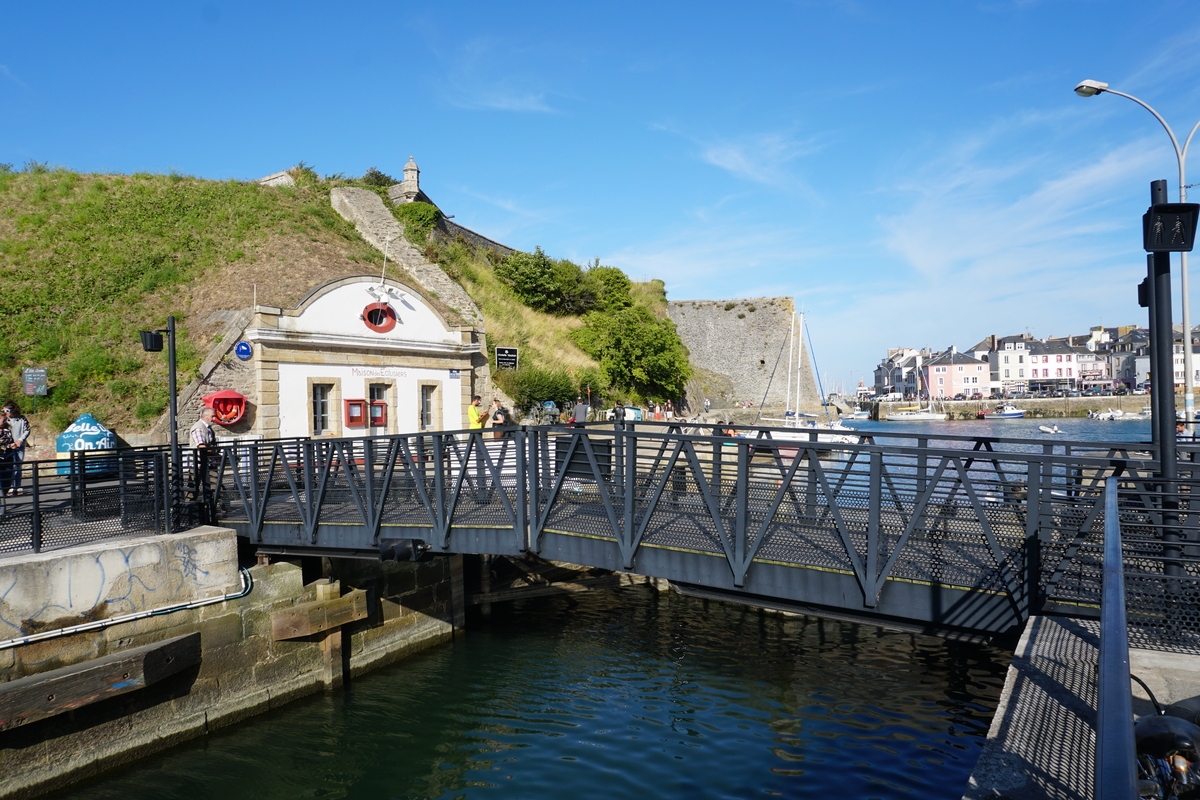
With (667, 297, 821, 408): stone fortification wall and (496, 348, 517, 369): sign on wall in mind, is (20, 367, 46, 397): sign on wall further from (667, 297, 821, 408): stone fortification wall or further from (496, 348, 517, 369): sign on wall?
(667, 297, 821, 408): stone fortification wall

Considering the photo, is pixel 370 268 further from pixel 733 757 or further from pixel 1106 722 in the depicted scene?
pixel 1106 722

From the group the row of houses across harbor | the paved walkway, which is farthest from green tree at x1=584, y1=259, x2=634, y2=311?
the row of houses across harbor

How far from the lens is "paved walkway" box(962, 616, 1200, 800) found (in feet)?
10.3

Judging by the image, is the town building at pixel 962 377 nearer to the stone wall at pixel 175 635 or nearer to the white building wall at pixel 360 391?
the white building wall at pixel 360 391

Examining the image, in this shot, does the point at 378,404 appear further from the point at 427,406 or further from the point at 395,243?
the point at 395,243

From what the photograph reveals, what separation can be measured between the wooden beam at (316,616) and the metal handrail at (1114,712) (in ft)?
34.2

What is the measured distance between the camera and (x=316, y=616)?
35.3 feet

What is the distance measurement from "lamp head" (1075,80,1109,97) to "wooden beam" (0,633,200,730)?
44.6 ft

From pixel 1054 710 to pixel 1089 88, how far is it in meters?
9.43

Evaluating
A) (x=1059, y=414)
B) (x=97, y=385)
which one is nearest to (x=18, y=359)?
(x=97, y=385)

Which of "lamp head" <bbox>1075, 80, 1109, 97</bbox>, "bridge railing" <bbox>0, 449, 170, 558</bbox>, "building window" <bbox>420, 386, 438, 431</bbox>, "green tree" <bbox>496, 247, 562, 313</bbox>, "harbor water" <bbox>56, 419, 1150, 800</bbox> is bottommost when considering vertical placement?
"harbor water" <bbox>56, 419, 1150, 800</bbox>

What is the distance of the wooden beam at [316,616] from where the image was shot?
10.5 m

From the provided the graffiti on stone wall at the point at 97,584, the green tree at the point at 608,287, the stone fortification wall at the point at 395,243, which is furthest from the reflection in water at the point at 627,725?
the green tree at the point at 608,287

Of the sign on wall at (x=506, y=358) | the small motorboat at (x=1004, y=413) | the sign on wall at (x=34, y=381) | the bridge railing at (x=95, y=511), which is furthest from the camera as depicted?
the small motorboat at (x=1004, y=413)
